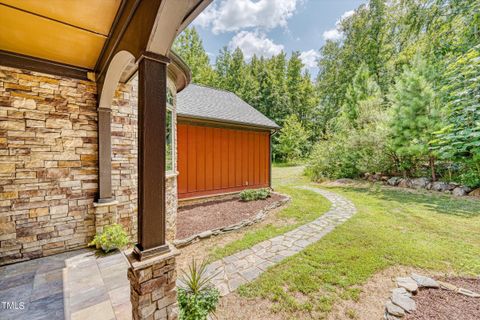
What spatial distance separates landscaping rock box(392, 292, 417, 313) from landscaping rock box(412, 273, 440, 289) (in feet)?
1.49

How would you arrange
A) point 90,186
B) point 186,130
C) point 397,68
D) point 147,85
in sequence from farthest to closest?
1. point 397,68
2. point 186,130
3. point 90,186
4. point 147,85

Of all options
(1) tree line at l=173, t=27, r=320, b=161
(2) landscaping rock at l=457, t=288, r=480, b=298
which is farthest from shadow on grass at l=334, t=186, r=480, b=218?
(1) tree line at l=173, t=27, r=320, b=161

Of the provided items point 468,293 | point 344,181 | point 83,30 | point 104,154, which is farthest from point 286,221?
point 344,181

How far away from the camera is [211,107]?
779 cm

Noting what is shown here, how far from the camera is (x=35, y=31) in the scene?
2.40m

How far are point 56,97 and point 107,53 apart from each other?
1.41 meters

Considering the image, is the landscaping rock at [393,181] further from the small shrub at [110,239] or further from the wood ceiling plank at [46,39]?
the wood ceiling plank at [46,39]

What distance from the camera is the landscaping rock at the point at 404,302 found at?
233cm

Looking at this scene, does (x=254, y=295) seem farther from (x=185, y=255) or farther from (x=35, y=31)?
(x=35, y=31)

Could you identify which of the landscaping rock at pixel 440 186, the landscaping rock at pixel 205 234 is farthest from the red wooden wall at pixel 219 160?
the landscaping rock at pixel 440 186

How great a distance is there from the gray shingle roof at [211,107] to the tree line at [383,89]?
501 centimetres

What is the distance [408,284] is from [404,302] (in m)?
0.45

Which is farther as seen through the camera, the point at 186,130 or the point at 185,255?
the point at 186,130

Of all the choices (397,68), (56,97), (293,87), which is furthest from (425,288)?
(293,87)
